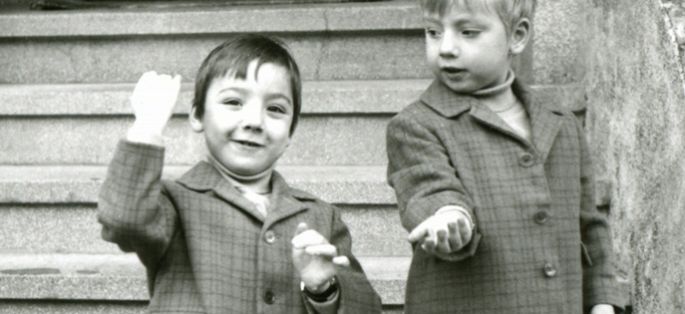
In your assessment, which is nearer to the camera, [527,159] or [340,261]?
[340,261]

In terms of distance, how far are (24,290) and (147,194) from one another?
1167 mm

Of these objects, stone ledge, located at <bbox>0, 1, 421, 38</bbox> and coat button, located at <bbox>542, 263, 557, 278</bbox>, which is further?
stone ledge, located at <bbox>0, 1, 421, 38</bbox>

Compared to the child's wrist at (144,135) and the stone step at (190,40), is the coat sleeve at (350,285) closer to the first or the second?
the child's wrist at (144,135)

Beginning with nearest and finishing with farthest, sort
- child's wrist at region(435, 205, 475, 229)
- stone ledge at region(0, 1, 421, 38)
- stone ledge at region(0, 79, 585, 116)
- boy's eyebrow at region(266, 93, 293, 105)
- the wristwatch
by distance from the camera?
child's wrist at region(435, 205, 475, 229), the wristwatch, boy's eyebrow at region(266, 93, 293, 105), stone ledge at region(0, 79, 585, 116), stone ledge at region(0, 1, 421, 38)

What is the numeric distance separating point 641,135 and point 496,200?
80 centimetres

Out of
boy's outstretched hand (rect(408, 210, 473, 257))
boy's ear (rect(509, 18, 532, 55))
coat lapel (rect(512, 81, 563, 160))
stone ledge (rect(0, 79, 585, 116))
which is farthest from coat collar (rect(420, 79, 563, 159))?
stone ledge (rect(0, 79, 585, 116))

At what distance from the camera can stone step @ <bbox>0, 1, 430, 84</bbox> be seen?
4.34m

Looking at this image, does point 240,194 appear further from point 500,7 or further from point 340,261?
point 500,7

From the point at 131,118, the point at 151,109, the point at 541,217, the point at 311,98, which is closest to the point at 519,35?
the point at 541,217

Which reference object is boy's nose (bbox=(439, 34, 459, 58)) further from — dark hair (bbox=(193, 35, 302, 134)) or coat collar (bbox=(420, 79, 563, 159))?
dark hair (bbox=(193, 35, 302, 134))

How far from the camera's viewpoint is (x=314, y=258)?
7.97 feet

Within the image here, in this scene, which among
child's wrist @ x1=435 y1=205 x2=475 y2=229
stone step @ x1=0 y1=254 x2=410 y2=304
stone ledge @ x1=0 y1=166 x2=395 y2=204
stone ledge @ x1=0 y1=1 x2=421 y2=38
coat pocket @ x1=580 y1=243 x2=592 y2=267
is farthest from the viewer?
→ stone ledge @ x1=0 y1=1 x2=421 y2=38

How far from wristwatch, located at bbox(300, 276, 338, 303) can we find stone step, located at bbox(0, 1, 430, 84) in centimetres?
189

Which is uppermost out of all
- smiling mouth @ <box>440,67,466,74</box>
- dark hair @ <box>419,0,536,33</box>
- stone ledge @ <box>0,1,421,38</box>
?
dark hair @ <box>419,0,536,33</box>
